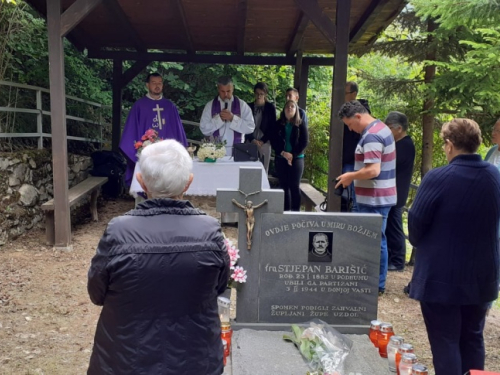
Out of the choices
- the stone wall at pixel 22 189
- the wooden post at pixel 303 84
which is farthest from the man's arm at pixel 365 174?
the wooden post at pixel 303 84

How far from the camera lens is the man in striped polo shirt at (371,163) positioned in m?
4.60

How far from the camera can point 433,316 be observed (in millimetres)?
3012

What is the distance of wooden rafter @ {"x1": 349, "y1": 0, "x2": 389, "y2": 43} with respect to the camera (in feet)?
23.6

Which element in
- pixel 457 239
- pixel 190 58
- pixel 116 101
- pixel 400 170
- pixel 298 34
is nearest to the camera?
pixel 457 239

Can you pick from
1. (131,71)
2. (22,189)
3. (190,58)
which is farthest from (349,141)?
(131,71)

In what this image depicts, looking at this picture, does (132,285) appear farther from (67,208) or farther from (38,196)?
(38,196)

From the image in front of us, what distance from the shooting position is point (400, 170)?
585 cm

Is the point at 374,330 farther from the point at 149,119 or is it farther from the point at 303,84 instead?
the point at 303,84

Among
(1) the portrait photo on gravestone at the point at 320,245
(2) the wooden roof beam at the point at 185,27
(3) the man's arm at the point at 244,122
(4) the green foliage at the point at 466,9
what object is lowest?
(1) the portrait photo on gravestone at the point at 320,245

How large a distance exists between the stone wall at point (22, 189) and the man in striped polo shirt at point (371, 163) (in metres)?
4.29

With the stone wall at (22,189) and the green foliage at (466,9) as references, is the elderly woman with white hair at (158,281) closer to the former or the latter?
the green foliage at (466,9)

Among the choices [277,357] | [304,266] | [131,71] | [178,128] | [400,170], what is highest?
[131,71]

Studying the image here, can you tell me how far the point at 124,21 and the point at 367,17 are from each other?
3662 millimetres

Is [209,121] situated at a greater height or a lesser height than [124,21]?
lesser
